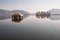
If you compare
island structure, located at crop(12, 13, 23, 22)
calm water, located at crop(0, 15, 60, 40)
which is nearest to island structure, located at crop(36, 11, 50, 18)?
calm water, located at crop(0, 15, 60, 40)

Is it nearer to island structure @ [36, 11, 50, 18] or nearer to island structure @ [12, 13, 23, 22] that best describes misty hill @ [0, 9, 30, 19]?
island structure @ [12, 13, 23, 22]

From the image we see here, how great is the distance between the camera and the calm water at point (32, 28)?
183cm

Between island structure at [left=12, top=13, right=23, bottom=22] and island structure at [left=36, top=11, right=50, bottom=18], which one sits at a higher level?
island structure at [left=36, top=11, right=50, bottom=18]

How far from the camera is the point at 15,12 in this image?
2.22 meters

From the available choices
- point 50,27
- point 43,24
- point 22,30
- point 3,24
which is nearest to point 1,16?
point 3,24

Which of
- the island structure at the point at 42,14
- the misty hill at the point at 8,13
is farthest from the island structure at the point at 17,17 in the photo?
the island structure at the point at 42,14

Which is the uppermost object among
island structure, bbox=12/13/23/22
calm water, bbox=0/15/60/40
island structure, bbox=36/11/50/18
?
island structure, bbox=36/11/50/18

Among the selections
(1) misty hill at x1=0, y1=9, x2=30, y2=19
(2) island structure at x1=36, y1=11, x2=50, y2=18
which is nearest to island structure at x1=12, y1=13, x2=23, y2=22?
(1) misty hill at x1=0, y1=9, x2=30, y2=19

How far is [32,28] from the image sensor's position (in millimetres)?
2119

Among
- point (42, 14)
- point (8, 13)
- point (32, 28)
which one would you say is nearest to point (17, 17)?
point (8, 13)

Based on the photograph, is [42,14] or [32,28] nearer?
[32,28]

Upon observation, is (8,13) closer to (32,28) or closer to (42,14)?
(32,28)

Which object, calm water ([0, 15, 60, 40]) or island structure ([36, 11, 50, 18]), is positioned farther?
island structure ([36, 11, 50, 18])

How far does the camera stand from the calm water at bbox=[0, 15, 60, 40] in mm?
1835
